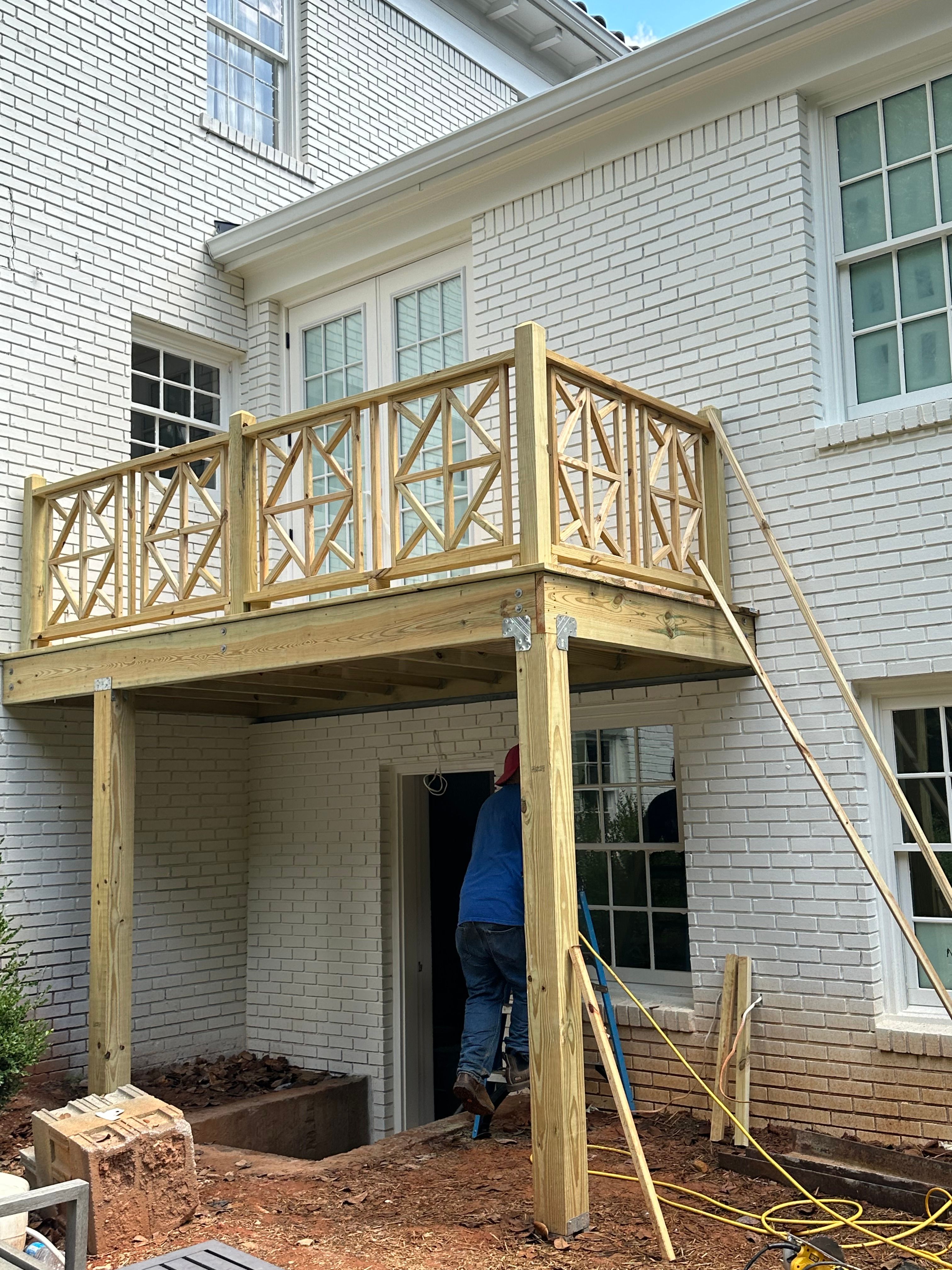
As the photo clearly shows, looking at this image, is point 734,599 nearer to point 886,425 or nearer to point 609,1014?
point 886,425

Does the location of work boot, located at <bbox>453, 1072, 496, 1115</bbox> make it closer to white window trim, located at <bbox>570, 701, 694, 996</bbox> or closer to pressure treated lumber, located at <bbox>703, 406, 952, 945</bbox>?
white window trim, located at <bbox>570, 701, 694, 996</bbox>

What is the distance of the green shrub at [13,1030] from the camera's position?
6.54 metres

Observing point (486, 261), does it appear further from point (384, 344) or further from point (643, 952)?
point (643, 952)

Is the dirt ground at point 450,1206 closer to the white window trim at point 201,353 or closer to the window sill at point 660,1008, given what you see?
the window sill at point 660,1008

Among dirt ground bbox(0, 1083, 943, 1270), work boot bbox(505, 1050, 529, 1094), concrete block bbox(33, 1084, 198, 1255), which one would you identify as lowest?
dirt ground bbox(0, 1083, 943, 1270)

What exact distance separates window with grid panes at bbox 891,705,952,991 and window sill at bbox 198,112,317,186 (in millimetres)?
7210

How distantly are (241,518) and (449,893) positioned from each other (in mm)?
5366

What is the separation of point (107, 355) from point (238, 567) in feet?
10.0

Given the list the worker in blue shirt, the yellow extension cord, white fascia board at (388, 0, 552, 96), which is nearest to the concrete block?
the worker in blue shirt

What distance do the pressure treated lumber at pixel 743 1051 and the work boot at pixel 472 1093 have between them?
4.44ft

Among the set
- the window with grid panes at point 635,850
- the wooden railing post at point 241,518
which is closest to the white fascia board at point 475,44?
the wooden railing post at point 241,518

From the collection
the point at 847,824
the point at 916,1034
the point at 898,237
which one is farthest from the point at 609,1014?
the point at 898,237

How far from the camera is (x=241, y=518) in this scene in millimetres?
6695

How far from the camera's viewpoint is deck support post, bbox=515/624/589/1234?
4.85 m
